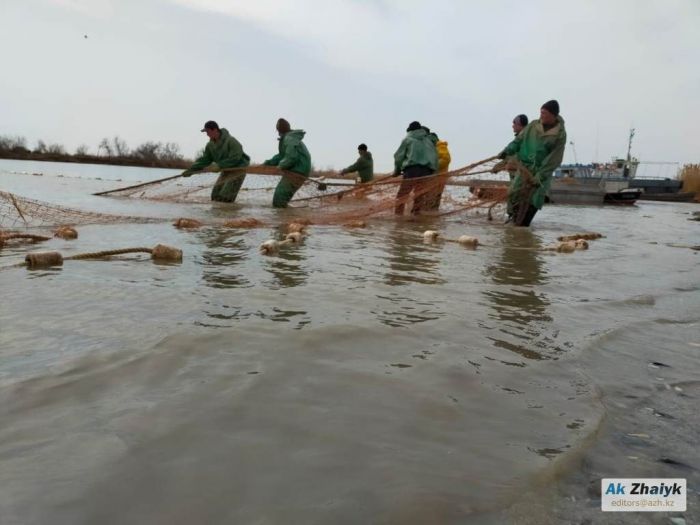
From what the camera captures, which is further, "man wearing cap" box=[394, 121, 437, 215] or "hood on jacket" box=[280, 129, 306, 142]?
"hood on jacket" box=[280, 129, 306, 142]

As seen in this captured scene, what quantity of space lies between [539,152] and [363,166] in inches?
236

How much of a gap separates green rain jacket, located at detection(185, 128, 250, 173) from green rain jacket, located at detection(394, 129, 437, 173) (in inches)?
152

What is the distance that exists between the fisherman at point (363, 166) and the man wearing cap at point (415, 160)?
3579mm

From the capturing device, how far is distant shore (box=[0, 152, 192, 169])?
52281 mm

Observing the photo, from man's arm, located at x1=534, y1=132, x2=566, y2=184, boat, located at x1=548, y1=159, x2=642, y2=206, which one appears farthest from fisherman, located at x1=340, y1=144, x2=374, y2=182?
boat, located at x1=548, y1=159, x2=642, y2=206

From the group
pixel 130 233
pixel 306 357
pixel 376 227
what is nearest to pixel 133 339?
pixel 306 357

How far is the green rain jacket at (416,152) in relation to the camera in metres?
10.1

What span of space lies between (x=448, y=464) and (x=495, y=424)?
31 cm

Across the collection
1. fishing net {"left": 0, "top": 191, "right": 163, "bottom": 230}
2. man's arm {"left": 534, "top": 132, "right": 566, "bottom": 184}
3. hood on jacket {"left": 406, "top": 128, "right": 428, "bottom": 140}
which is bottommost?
fishing net {"left": 0, "top": 191, "right": 163, "bottom": 230}

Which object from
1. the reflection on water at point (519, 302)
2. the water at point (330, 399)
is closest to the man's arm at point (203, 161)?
the reflection on water at point (519, 302)

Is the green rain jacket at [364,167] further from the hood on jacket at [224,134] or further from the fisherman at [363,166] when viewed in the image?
the hood on jacket at [224,134]

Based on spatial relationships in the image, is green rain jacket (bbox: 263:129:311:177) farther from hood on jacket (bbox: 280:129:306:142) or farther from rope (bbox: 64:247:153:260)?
rope (bbox: 64:247:153:260)


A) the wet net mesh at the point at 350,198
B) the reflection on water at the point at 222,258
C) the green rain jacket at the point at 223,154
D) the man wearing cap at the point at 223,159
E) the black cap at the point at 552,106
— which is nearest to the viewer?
the reflection on water at the point at 222,258

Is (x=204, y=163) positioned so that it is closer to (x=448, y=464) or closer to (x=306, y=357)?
(x=306, y=357)
